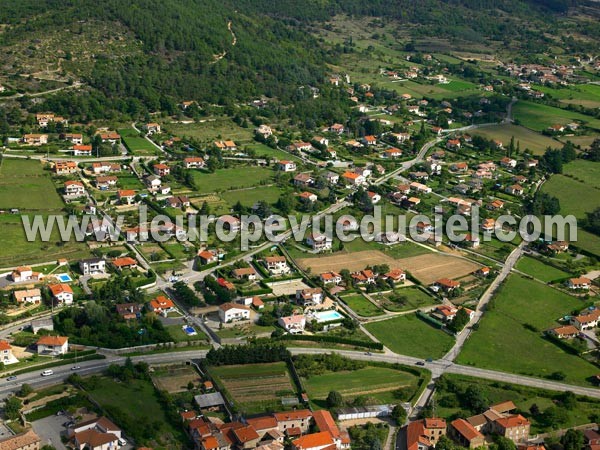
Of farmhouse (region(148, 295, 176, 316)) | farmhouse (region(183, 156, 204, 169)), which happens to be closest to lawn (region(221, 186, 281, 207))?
farmhouse (region(183, 156, 204, 169))

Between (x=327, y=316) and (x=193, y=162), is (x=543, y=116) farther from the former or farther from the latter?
(x=327, y=316)

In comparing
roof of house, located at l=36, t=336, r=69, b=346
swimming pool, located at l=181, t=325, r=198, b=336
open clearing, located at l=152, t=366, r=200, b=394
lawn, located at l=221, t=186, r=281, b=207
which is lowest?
lawn, located at l=221, t=186, r=281, b=207

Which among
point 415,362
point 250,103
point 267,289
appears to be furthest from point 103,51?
point 415,362

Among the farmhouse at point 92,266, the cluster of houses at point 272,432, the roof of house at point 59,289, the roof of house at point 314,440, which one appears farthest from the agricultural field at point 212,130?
the roof of house at point 314,440

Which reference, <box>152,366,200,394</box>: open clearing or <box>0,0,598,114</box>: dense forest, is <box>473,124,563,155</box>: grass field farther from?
<box>152,366,200,394</box>: open clearing

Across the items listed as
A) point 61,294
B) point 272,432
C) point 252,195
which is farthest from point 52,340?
point 252,195

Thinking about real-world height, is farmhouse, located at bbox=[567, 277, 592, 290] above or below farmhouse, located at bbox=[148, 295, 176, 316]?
below

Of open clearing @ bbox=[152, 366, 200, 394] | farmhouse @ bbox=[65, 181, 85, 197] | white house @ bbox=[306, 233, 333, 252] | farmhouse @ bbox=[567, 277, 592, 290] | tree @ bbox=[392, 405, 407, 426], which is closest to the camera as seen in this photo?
tree @ bbox=[392, 405, 407, 426]
